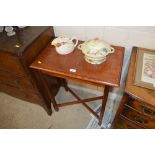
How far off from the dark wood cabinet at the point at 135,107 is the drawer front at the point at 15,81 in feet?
2.38

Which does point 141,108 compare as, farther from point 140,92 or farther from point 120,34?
point 120,34

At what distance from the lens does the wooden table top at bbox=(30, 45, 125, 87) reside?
2.98 feet

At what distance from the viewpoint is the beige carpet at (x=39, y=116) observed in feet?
4.93

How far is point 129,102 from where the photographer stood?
910 millimetres

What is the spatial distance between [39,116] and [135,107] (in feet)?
3.37

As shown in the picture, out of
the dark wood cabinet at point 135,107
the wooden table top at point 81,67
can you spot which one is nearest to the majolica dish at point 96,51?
the wooden table top at point 81,67

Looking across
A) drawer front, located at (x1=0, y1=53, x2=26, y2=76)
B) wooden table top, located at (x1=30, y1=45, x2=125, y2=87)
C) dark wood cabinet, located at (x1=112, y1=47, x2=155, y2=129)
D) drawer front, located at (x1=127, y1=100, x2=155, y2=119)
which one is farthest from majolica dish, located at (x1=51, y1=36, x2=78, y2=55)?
drawer front, located at (x1=127, y1=100, x2=155, y2=119)

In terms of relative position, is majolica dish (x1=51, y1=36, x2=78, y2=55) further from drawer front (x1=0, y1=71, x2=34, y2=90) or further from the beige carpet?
the beige carpet

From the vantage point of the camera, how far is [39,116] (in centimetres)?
158

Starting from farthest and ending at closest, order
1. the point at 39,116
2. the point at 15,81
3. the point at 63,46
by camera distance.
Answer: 1. the point at 39,116
2. the point at 15,81
3. the point at 63,46

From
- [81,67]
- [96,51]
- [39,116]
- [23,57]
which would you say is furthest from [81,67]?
[39,116]
